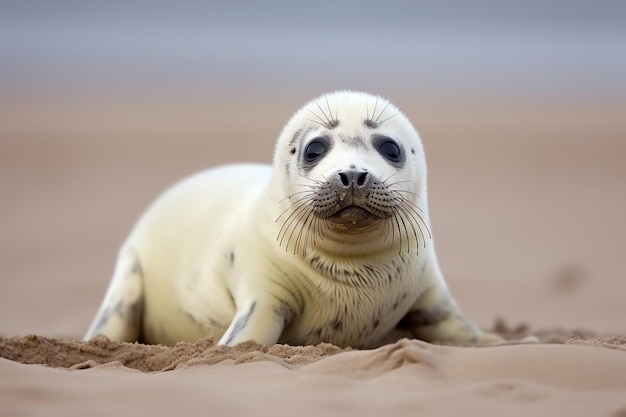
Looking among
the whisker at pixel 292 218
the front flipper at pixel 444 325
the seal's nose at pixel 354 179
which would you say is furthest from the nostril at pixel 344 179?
the front flipper at pixel 444 325

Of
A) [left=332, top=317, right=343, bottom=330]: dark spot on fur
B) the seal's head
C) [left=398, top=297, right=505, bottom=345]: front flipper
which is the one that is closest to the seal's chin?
the seal's head

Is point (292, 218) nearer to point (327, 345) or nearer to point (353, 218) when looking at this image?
point (353, 218)

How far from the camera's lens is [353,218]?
4.69 metres

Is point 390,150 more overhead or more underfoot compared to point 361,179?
more overhead

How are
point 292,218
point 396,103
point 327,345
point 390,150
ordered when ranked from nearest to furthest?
1. point 327,345
2. point 390,150
3. point 292,218
4. point 396,103

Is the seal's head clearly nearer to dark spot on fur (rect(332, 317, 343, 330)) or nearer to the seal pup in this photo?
the seal pup

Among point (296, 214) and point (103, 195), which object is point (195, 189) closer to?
point (296, 214)

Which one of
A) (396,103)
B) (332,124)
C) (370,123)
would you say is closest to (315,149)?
(332,124)

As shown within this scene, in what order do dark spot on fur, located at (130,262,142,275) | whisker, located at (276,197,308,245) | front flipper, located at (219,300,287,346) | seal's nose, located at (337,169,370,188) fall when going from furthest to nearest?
dark spot on fur, located at (130,262,142,275)
whisker, located at (276,197,308,245)
front flipper, located at (219,300,287,346)
seal's nose, located at (337,169,370,188)

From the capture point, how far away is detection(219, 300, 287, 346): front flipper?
4.80 metres

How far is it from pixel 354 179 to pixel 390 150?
51 centimetres

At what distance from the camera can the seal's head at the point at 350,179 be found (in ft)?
15.3

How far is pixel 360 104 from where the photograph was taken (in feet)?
16.9

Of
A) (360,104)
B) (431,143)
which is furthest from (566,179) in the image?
(360,104)
